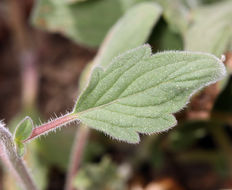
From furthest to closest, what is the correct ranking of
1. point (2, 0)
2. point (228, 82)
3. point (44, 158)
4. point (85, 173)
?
point (2, 0), point (44, 158), point (85, 173), point (228, 82)

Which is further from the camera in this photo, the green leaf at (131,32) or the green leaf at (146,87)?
the green leaf at (131,32)

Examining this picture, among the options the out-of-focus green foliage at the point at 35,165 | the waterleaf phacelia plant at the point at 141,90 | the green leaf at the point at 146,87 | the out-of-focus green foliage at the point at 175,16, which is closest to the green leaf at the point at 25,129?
the waterleaf phacelia plant at the point at 141,90

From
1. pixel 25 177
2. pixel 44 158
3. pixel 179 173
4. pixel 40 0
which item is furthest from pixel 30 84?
pixel 25 177

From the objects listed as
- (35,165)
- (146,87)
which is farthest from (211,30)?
(35,165)

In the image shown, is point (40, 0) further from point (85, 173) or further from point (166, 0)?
point (85, 173)

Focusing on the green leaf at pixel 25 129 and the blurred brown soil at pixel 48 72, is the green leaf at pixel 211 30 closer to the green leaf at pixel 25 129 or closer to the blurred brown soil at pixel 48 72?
the green leaf at pixel 25 129

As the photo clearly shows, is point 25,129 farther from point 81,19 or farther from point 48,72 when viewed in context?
point 48,72
